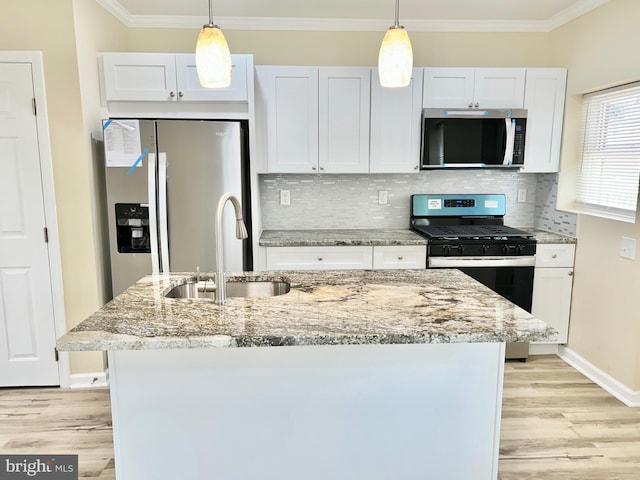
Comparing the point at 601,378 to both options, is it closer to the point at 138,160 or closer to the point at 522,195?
the point at 522,195

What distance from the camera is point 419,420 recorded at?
1.61 metres

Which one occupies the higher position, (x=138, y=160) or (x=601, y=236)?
(x=138, y=160)

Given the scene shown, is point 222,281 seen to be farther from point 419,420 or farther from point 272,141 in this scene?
point 272,141

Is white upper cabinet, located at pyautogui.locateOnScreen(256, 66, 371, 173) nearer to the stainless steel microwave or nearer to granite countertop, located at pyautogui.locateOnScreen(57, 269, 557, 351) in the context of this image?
the stainless steel microwave

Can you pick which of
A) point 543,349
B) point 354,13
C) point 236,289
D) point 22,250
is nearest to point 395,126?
point 354,13

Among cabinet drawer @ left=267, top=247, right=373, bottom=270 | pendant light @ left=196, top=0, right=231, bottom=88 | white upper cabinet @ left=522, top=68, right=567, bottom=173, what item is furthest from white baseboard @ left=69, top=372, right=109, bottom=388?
white upper cabinet @ left=522, top=68, right=567, bottom=173

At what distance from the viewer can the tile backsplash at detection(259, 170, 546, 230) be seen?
3.78 m

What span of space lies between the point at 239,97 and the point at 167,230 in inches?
41.8

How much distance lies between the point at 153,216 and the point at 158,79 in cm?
97

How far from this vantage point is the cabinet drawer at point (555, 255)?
10.9 feet

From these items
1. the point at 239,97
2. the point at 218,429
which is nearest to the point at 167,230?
the point at 239,97

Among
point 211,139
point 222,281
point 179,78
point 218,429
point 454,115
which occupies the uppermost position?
point 179,78

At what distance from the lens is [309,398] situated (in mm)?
1572

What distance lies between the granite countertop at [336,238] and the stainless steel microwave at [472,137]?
606mm
